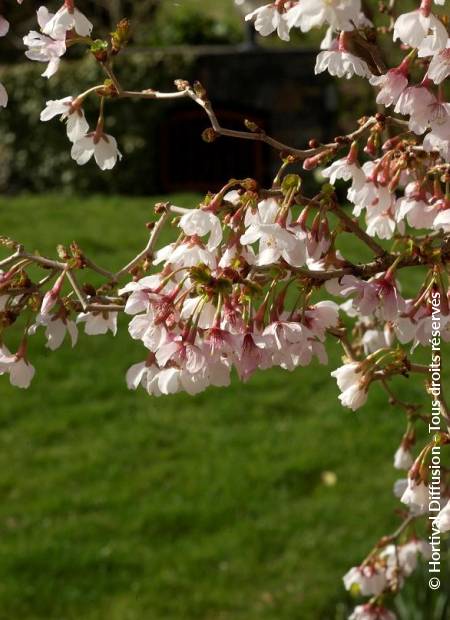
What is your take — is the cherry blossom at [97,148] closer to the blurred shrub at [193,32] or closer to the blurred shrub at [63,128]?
the blurred shrub at [63,128]

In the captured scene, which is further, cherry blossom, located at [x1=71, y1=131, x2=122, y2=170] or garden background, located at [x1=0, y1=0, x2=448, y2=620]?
garden background, located at [x1=0, y1=0, x2=448, y2=620]

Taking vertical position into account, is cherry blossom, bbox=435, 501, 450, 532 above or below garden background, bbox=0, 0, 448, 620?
above

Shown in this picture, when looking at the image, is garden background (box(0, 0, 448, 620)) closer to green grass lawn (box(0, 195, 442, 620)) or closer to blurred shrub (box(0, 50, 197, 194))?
green grass lawn (box(0, 195, 442, 620))

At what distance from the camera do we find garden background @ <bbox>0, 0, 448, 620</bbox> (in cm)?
393

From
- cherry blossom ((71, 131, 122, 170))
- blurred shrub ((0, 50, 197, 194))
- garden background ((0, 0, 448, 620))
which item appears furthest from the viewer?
blurred shrub ((0, 50, 197, 194))

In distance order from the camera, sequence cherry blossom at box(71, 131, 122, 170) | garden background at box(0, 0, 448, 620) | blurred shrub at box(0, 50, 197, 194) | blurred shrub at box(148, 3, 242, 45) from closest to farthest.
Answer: cherry blossom at box(71, 131, 122, 170) < garden background at box(0, 0, 448, 620) < blurred shrub at box(0, 50, 197, 194) < blurred shrub at box(148, 3, 242, 45)

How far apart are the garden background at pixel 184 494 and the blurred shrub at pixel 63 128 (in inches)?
183

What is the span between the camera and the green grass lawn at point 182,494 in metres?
3.94

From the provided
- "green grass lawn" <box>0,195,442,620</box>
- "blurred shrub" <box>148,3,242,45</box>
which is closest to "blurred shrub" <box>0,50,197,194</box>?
"blurred shrub" <box>148,3,242,45</box>

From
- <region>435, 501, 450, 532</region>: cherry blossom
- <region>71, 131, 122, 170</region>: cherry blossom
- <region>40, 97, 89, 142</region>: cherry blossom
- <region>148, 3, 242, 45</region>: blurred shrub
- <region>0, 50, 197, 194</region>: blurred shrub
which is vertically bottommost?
<region>0, 50, 197, 194</region>: blurred shrub

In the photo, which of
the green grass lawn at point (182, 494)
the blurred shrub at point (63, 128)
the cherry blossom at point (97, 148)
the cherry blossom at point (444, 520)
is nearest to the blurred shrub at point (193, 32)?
the blurred shrub at point (63, 128)

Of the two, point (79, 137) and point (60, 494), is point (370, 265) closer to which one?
point (79, 137)

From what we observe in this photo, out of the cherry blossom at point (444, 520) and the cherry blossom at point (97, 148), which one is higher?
the cherry blossom at point (97, 148)

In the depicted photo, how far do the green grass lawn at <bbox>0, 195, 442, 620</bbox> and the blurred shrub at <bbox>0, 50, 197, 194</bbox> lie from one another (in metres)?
5.06
